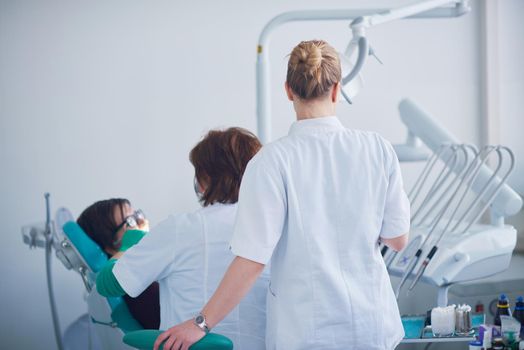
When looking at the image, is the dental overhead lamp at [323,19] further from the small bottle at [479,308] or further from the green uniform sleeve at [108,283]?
the small bottle at [479,308]

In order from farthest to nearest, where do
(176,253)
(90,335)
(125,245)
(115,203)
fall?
(90,335) < (115,203) < (125,245) < (176,253)

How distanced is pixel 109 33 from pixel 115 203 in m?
1.08

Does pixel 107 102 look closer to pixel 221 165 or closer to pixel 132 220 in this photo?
pixel 132 220

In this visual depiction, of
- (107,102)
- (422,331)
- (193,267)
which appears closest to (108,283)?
(193,267)

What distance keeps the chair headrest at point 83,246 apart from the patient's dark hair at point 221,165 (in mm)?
479

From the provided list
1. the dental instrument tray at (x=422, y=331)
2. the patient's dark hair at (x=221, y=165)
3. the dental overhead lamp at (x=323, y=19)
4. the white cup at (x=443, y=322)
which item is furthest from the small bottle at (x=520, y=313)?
the patient's dark hair at (x=221, y=165)

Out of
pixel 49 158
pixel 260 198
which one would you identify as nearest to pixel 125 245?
pixel 260 198

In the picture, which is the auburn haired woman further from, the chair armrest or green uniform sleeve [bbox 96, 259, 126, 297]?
green uniform sleeve [bbox 96, 259, 126, 297]

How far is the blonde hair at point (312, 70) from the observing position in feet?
4.76

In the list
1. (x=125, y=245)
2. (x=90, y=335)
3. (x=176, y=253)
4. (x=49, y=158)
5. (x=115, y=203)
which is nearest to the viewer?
(x=176, y=253)

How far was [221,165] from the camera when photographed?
1779 millimetres

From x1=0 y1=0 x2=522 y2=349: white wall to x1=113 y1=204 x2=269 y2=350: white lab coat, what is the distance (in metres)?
1.56

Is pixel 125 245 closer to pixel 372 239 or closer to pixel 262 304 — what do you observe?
pixel 262 304

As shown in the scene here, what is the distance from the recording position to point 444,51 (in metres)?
3.68
